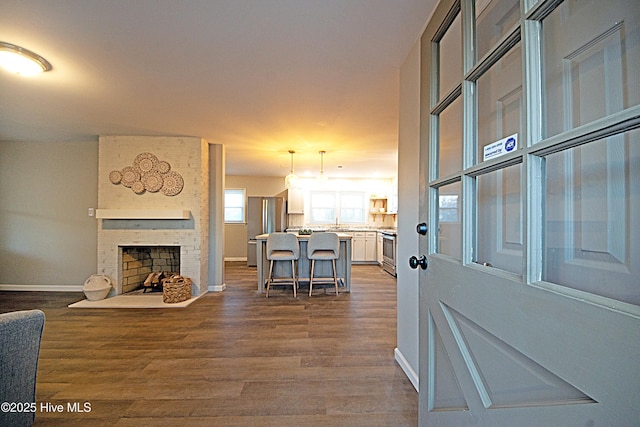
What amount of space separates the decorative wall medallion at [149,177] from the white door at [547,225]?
4.24 metres

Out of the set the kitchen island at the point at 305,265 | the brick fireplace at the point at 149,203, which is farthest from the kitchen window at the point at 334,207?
the brick fireplace at the point at 149,203

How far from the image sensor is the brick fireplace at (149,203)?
4.41 metres

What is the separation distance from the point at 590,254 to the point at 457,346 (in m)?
0.50

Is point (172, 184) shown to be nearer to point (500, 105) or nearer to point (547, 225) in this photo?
point (500, 105)

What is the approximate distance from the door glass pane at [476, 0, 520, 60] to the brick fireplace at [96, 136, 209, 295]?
13.5 ft

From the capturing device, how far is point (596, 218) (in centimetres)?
65

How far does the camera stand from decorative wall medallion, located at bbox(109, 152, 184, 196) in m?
4.40

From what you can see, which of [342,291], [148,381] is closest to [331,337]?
[148,381]

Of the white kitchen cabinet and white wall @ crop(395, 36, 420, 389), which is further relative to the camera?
the white kitchen cabinet

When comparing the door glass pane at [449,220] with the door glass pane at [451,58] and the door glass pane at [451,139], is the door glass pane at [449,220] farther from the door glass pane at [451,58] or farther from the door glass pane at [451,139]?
the door glass pane at [451,58]

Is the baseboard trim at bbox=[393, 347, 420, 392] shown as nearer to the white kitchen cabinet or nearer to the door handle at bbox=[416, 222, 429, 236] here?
the door handle at bbox=[416, 222, 429, 236]

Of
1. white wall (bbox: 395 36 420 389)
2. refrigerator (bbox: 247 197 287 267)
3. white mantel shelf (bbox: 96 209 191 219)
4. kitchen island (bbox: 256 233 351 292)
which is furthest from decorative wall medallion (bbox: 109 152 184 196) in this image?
white wall (bbox: 395 36 420 389)

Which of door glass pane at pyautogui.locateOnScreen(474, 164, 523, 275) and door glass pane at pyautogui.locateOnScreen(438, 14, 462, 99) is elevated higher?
door glass pane at pyautogui.locateOnScreen(438, 14, 462, 99)

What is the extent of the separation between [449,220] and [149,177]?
4402 millimetres
